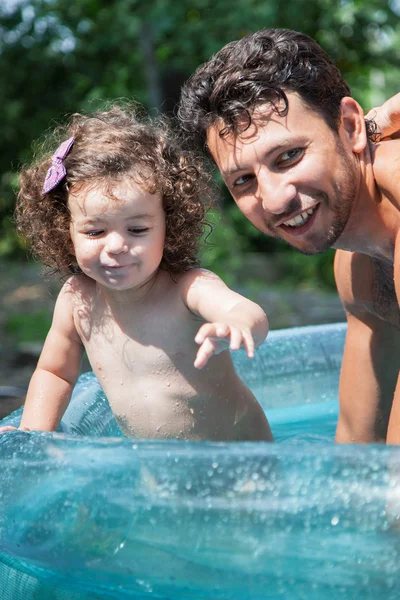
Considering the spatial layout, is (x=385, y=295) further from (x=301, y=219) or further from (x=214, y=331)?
(x=214, y=331)

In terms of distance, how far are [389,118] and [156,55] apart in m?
4.89

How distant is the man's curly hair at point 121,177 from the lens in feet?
7.46

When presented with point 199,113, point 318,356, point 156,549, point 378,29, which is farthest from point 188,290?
point 378,29

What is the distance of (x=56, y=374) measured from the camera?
8.16ft

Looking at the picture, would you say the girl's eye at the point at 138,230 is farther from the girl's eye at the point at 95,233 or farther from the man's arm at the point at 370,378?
the man's arm at the point at 370,378

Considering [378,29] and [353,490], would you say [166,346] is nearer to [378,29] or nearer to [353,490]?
[353,490]

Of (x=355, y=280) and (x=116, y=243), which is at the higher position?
(x=116, y=243)

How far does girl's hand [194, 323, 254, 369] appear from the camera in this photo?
1751 millimetres

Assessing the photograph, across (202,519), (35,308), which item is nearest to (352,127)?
(202,519)

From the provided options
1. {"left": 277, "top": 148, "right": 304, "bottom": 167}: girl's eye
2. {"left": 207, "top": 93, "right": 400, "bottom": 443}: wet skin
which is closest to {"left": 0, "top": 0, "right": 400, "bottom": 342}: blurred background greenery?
{"left": 207, "top": 93, "right": 400, "bottom": 443}: wet skin

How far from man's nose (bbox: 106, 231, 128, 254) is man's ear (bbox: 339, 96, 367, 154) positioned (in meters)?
0.69

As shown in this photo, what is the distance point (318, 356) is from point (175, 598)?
1881 mm

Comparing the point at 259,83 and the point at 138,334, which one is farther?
the point at 138,334

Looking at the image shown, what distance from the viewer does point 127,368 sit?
2393 millimetres
